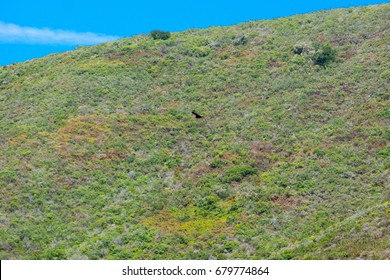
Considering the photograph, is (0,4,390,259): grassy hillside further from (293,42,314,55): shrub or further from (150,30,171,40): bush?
(150,30,171,40): bush

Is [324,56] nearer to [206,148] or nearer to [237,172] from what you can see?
[206,148]

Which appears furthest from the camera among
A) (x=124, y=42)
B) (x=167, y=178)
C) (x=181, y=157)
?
(x=124, y=42)

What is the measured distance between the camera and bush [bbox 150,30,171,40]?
83.6 m

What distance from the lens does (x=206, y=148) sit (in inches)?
2103

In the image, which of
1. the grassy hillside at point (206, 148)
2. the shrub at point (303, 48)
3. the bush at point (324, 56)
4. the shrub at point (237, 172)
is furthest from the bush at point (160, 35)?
the shrub at point (237, 172)

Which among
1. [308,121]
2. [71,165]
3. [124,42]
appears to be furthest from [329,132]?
[124,42]

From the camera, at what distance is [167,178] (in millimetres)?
49188

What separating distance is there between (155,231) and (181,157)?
11642 millimetres

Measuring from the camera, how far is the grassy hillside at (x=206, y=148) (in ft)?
132

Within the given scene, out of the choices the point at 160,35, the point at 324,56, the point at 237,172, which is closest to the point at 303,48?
the point at 324,56

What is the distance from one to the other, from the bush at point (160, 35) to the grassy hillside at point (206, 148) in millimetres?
4782

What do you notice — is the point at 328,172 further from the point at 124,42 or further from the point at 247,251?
the point at 124,42

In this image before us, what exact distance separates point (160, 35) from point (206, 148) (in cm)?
3378

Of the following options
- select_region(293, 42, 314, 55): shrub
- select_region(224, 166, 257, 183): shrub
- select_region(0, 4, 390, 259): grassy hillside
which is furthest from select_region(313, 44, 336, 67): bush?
select_region(224, 166, 257, 183): shrub
